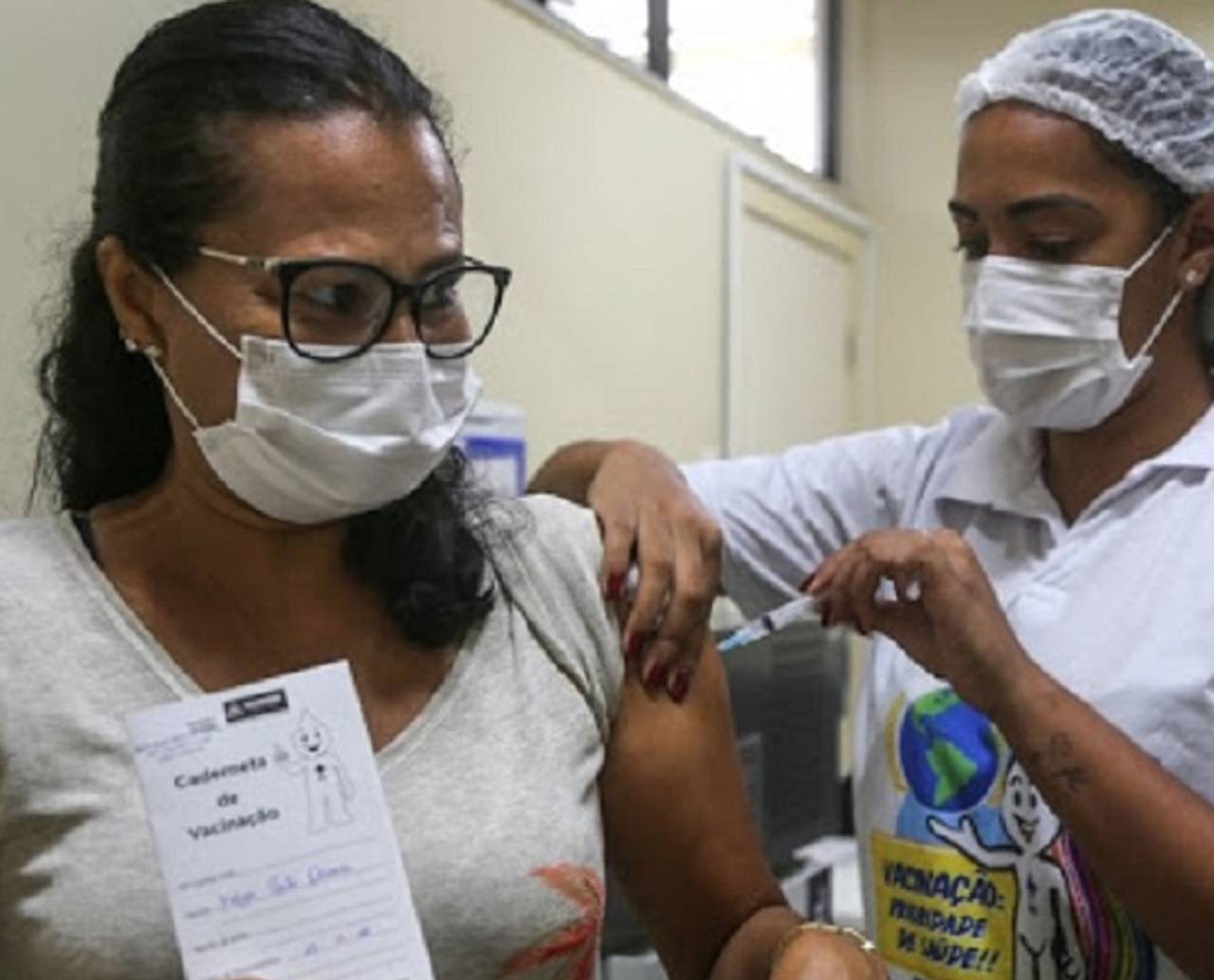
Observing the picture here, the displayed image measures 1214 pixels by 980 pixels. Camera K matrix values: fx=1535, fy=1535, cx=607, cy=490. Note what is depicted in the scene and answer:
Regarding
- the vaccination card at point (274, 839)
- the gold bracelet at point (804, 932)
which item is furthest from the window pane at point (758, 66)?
the vaccination card at point (274, 839)

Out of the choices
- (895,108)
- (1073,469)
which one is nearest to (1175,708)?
(1073,469)

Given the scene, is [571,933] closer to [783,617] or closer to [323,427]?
[323,427]

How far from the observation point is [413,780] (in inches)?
38.8

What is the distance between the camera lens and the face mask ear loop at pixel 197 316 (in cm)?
101

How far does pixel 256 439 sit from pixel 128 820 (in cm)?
26

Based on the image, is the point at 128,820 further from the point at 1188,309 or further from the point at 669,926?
the point at 1188,309

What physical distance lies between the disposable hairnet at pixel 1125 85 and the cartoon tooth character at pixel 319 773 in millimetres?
926

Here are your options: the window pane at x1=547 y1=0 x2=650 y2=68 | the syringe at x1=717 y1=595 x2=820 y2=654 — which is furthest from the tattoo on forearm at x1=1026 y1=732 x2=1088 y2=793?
the window pane at x1=547 y1=0 x2=650 y2=68

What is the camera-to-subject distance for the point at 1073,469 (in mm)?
1493

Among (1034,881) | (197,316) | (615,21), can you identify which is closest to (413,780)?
(197,316)

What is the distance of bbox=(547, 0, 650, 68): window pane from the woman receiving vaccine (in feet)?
5.52

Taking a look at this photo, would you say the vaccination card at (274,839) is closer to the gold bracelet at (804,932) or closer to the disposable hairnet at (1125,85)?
the gold bracelet at (804,932)

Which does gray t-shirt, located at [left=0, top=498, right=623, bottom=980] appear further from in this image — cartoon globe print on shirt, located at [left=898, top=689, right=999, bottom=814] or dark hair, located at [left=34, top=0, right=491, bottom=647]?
cartoon globe print on shirt, located at [left=898, top=689, right=999, bottom=814]

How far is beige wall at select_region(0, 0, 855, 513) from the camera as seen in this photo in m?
1.75
